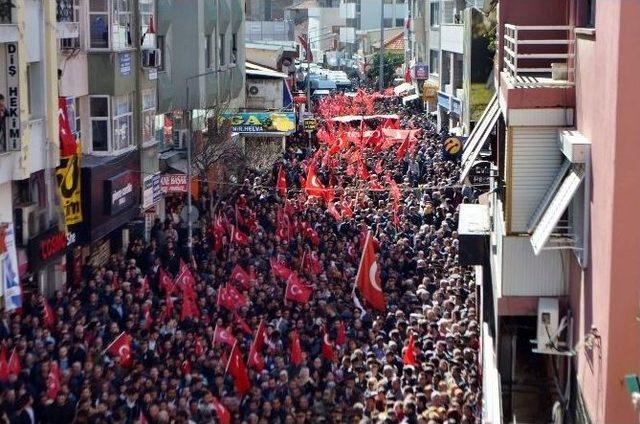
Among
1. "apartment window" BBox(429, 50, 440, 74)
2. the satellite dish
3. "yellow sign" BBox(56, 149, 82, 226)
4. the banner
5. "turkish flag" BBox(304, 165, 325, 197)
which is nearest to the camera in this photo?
the banner

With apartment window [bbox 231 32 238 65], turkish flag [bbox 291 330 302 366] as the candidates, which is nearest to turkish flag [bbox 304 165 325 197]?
turkish flag [bbox 291 330 302 366]

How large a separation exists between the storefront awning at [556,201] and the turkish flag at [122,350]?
6651 millimetres

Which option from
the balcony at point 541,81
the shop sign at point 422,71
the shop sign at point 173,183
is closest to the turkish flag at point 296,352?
the balcony at point 541,81

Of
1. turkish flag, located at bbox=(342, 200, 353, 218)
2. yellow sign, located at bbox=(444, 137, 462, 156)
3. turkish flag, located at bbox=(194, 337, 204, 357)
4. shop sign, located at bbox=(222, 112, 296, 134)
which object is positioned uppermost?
yellow sign, located at bbox=(444, 137, 462, 156)

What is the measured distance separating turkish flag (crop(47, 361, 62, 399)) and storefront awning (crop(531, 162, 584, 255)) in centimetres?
623

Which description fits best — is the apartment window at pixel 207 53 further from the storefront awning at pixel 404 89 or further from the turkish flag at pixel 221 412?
the storefront awning at pixel 404 89

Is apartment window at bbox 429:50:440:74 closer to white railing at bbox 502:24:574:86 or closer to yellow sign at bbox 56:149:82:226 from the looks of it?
yellow sign at bbox 56:149:82:226

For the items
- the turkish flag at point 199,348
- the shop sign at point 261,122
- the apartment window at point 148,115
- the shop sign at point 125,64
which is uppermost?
the shop sign at point 125,64

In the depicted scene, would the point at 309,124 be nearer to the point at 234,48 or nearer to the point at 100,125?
the point at 234,48

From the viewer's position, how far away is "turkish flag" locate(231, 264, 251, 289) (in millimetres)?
26203

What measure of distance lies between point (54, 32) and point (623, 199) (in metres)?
16.3

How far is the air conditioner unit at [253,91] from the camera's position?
58.8 metres

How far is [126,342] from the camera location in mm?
20984

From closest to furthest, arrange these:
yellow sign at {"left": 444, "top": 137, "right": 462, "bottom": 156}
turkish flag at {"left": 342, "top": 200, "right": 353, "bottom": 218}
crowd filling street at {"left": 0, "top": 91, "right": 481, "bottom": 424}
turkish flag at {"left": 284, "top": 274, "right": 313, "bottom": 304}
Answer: crowd filling street at {"left": 0, "top": 91, "right": 481, "bottom": 424} < turkish flag at {"left": 284, "top": 274, "right": 313, "bottom": 304} < turkish flag at {"left": 342, "top": 200, "right": 353, "bottom": 218} < yellow sign at {"left": 444, "top": 137, "right": 462, "bottom": 156}
